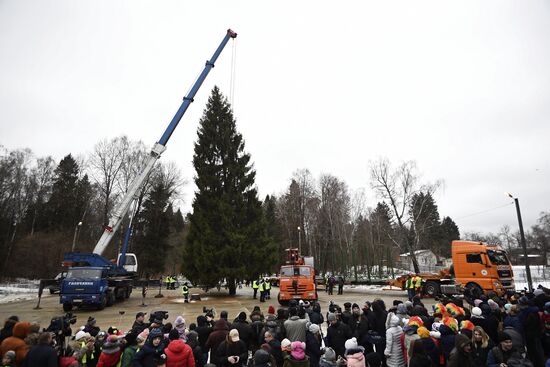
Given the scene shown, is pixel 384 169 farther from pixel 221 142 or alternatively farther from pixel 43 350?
pixel 43 350

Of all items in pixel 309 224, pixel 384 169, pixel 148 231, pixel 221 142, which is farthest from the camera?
pixel 309 224

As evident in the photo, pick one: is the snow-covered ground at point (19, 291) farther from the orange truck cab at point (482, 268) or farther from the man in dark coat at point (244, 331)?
the orange truck cab at point (482, 268)

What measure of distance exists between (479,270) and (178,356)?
1955 centimetres

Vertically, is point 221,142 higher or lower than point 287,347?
higher

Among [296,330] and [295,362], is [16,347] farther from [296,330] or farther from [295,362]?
[296,330]

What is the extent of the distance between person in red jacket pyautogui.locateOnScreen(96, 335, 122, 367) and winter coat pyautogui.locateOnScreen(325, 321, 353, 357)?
3.85m

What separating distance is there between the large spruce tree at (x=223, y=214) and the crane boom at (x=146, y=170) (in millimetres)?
3814

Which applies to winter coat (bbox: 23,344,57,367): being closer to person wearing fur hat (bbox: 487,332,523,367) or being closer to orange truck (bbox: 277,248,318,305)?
person wearing fur hat (bbox: 487,332,523,367)

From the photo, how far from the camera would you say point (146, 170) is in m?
21.7

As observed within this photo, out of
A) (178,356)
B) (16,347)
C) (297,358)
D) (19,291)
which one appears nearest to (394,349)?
(297,358)

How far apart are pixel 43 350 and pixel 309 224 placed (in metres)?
43.0

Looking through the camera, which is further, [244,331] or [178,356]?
[244,331]

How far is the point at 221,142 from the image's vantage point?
88.6 feet

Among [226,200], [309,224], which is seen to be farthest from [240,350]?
[309,224]
